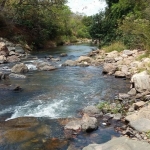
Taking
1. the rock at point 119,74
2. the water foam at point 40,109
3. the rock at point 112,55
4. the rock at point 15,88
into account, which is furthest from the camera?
the rock at point 112,55

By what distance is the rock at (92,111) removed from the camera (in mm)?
7200

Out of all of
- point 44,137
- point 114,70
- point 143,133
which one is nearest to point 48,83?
point 114,70

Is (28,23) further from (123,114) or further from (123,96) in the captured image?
(123,114)

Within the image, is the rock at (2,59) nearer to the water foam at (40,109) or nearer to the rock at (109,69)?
the rock at (109,69)

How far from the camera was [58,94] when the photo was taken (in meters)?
9.25

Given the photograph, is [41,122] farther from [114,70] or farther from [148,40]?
[148,40]

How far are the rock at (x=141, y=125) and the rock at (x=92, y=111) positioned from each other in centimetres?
129

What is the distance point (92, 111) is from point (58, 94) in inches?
88.4

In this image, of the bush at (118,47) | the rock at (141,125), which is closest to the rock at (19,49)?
→ the bush at (118,47)

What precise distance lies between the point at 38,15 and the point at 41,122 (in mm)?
19865

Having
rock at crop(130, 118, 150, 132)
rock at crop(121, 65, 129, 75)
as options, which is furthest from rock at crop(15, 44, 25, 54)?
rock at crop(130, 118, 150, 132)

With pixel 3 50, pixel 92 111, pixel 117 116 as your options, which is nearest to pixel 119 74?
pixel 92 111

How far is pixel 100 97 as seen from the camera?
8.94 meters

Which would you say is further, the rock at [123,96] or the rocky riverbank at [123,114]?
the rock at [123,96]
